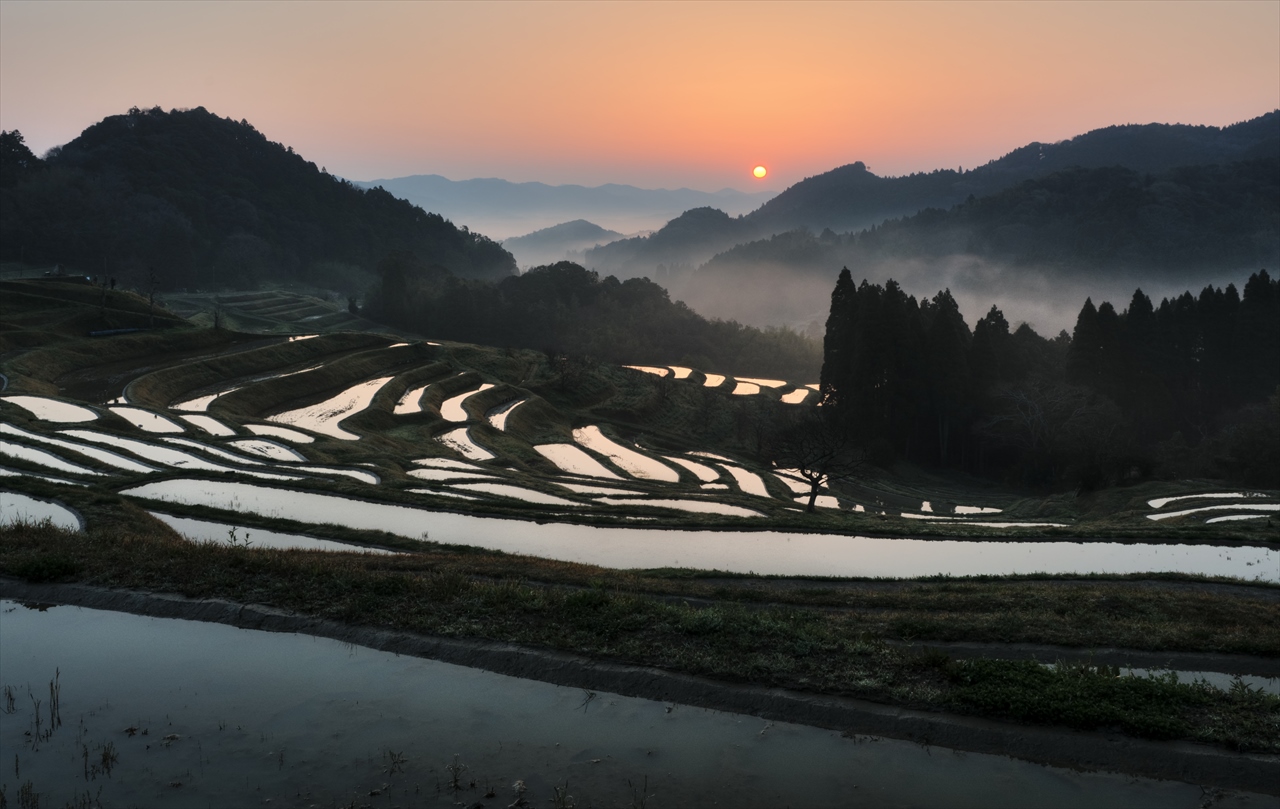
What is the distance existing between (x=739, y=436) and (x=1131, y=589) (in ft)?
192

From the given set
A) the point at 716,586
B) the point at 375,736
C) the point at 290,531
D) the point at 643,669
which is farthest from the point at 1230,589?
the point at 290,531

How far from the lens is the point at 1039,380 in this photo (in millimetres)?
70688

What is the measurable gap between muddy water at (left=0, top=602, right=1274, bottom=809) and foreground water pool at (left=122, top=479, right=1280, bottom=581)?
10909mm

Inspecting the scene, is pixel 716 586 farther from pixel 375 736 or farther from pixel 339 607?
pixel 375 736

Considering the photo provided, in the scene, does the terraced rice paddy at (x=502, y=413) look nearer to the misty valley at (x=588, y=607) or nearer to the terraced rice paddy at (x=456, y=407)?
the misty valley at (x=588, y=607)

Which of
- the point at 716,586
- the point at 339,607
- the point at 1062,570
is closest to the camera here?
the point at 339,607

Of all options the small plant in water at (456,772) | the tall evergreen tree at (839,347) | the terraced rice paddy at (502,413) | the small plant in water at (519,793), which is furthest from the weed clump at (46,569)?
the tall evergreen tree at (839,347)

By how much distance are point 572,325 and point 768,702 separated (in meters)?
142

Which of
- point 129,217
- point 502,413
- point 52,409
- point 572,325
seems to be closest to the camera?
point 52,409

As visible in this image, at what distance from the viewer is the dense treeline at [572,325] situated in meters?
142

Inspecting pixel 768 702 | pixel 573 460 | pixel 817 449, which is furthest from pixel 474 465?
pixel 768 702

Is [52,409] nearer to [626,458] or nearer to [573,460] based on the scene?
[573,460]

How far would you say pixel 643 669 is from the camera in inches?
515

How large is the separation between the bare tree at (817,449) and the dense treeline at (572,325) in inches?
2674
